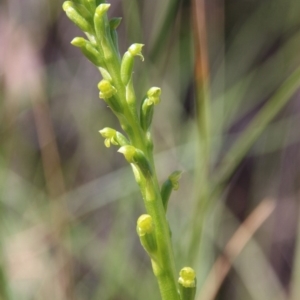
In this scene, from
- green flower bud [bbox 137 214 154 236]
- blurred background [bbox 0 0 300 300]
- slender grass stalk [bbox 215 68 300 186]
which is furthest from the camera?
blurred background [bbox 0 0 300 300]

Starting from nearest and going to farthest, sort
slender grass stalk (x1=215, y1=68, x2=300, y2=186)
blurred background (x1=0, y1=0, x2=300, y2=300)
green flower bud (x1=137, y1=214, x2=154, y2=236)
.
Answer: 1. green flower bud (x1=137, y1=214, x2=154, y2=236)
2. slender grass stalk (x1=215, y1=68, x2=300, y2=186)
3. blurred background (x1=0, y1=0, x2=300, y2=300)

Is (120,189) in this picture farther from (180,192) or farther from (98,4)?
(98,4)

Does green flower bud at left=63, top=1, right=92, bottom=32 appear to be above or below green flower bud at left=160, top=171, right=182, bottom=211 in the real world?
above

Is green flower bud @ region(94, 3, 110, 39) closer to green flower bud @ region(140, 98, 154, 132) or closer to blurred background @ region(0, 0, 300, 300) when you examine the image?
green flower bud @ region(140, 98, 154, 132)

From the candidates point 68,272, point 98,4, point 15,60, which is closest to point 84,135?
point 15,60

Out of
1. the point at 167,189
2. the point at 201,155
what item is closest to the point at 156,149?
the point at 201,155

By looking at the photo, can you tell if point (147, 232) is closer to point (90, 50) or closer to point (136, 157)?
point (136, 157)

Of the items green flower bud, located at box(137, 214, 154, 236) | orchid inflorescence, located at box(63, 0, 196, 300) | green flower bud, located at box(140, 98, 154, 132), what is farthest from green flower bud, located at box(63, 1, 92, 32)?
green flower bud, located at box(137, 214, 154, 236)
